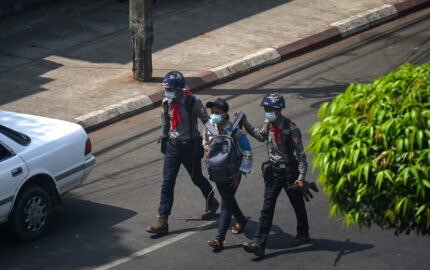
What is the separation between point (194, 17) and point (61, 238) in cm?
981

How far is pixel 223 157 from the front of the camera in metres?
8.68

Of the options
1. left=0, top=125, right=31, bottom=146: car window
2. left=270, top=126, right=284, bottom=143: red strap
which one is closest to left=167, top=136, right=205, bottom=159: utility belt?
left=270, top=126, right=284, bottom=143: red strap

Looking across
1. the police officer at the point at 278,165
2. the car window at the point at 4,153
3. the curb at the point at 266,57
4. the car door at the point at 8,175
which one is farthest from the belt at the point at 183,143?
the curb at the point at 266,57

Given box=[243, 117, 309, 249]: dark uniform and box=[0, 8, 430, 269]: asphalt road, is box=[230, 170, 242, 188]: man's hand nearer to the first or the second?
box=[243, 117, 309, 249]: dark uniform

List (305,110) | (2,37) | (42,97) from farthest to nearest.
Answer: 1. (2,37)
2. (42,97)
3. (305,110)

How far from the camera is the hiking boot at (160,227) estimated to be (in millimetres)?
9383

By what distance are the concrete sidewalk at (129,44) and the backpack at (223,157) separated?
4910 mm

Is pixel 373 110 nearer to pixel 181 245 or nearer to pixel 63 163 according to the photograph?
pixel 181 245

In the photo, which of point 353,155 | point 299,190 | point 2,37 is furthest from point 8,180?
point 2,37

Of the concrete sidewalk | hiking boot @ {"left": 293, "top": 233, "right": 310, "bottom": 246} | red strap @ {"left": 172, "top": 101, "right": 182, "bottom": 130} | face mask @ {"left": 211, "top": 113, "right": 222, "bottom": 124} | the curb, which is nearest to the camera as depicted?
face mask @ {"left": 211, "top": 113, "right": 222, "bottom": 124}

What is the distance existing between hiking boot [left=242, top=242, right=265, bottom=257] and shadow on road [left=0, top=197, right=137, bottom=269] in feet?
4.47

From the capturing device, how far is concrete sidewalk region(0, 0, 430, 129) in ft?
47.0

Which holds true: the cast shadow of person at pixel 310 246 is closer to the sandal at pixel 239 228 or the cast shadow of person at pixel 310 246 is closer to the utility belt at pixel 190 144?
the sandal at pixel 239 228

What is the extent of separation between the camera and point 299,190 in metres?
8.64
